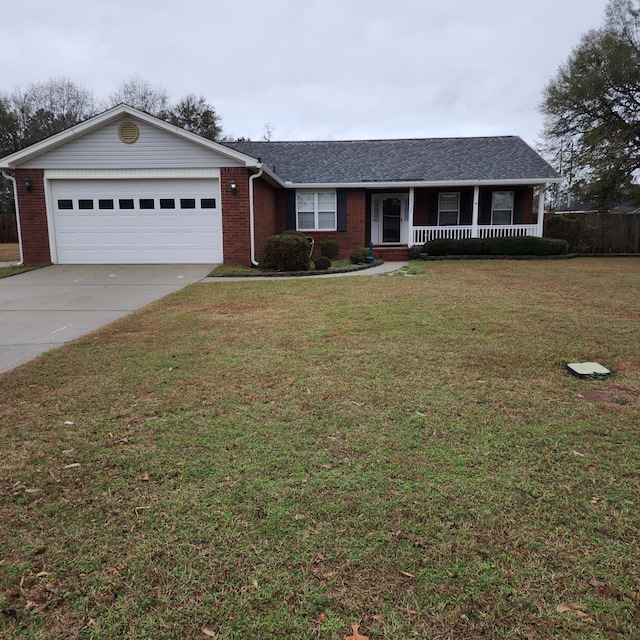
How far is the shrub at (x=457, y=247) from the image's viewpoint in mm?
17234

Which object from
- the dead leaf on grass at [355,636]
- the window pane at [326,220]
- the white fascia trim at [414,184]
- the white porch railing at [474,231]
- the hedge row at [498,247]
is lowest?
the dead leaf on grass at [355,636]

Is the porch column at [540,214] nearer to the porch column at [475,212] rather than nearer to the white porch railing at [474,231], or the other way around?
the white porch railing at [474,231]

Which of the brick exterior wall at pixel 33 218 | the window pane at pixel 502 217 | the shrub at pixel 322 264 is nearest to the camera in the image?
the shrub at pixel 322 264

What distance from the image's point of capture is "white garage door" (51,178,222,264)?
14609mm

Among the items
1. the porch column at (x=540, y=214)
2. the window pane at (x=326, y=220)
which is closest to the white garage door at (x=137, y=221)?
the window pane at (x=326, y=220)

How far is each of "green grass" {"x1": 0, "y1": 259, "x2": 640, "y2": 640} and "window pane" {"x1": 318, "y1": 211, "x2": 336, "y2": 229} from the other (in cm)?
1348

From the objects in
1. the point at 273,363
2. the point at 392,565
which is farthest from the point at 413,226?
the point at 392,565

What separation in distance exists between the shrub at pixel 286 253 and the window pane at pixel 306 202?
5.24m

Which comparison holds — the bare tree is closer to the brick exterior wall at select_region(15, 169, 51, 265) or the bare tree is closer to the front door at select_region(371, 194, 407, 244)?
the front door at select_region(371, 194, 407, 244)

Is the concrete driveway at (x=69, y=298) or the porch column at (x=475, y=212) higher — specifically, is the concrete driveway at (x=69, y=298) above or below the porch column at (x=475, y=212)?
below

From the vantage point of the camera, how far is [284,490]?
2.64 meters

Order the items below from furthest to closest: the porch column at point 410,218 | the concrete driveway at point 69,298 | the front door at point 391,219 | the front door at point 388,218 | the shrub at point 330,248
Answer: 1. the front door at point 391,219
2. the front door at point 388,218
3. the porch column at point 410,218
4. the shrub at point 330,248
5. the concrete driveway at point 69,298

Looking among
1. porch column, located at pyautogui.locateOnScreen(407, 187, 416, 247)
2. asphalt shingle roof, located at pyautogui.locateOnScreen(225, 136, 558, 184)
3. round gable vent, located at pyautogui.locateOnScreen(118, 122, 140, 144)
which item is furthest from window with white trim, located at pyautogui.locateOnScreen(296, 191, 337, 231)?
round gable vent, located at pyautogui.locateOnScreen(118, 122, 140, 144)

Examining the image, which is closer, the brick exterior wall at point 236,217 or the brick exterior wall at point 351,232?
the brick exterior wall at point 236,217
